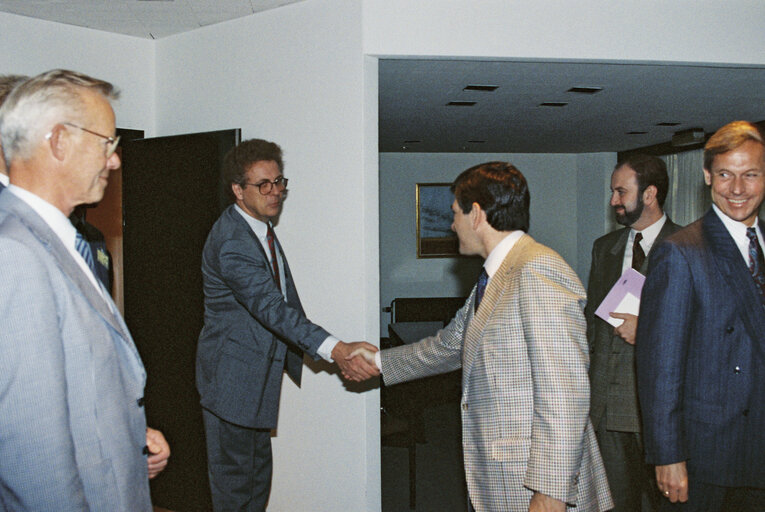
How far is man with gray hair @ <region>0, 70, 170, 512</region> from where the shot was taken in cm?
121

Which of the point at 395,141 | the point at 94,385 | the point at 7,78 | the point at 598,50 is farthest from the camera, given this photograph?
the point at 395,141

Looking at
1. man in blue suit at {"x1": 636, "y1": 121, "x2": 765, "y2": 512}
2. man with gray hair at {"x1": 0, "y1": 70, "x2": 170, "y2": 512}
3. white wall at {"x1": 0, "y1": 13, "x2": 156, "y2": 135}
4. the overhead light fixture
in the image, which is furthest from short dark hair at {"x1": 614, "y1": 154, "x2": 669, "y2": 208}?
the overhead light fixture

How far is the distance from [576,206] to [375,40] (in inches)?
282

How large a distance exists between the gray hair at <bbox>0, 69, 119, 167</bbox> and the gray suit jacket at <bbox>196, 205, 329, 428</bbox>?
133 centimetres

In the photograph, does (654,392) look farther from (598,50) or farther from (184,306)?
(184,306)

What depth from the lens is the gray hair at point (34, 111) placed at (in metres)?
1.35

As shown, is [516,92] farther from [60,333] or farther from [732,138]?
[60,333]

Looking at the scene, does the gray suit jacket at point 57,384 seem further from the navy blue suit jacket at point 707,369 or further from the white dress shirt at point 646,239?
the white dress shirt at point 646,239

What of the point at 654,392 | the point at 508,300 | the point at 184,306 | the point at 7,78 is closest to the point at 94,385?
the point at 508,300

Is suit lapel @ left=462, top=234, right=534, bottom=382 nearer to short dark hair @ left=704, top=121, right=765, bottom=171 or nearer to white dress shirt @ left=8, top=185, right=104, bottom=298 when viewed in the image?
short dark hair @ left=704, top=121, right=765, bottom=171

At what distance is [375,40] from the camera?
3268mm

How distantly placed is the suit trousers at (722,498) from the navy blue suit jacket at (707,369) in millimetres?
48

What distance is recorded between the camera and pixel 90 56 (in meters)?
3.89

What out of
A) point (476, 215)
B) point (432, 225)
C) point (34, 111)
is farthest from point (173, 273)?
point (432, 225)
